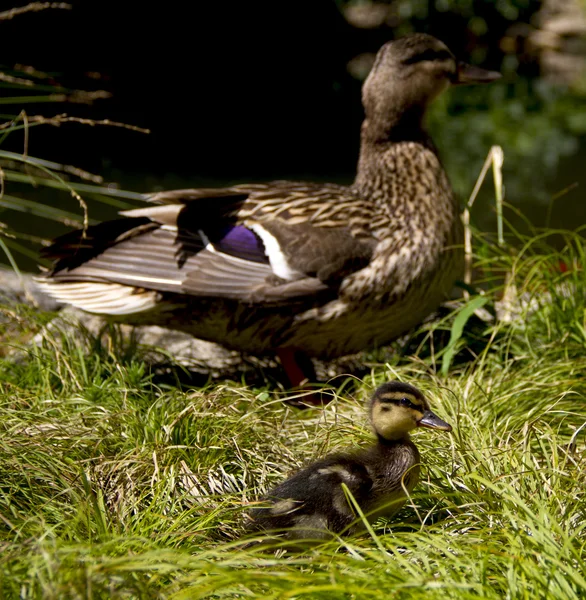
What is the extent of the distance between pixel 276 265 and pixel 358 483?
123 cm

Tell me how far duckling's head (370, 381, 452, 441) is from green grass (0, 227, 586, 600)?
0.50 feet

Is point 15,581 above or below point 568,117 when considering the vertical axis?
above

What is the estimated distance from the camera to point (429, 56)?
3.81 metres

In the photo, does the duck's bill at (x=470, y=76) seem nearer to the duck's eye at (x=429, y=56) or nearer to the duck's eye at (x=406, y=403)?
the duck's eye at (x=429, y=56)

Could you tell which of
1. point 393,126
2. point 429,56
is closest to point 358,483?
point 393,126

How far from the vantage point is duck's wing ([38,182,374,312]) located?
329cm

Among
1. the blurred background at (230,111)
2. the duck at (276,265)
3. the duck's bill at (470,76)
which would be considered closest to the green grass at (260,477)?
the duck at (276,265)

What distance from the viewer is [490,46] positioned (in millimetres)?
14695

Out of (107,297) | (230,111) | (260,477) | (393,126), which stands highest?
(393,126)

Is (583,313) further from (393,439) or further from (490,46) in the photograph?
(490,46)

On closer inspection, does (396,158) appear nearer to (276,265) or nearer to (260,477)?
(276,265)

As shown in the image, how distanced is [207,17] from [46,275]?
7094mm

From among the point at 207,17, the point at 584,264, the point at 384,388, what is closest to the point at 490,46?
the point at 207,17

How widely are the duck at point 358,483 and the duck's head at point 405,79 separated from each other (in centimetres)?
168
